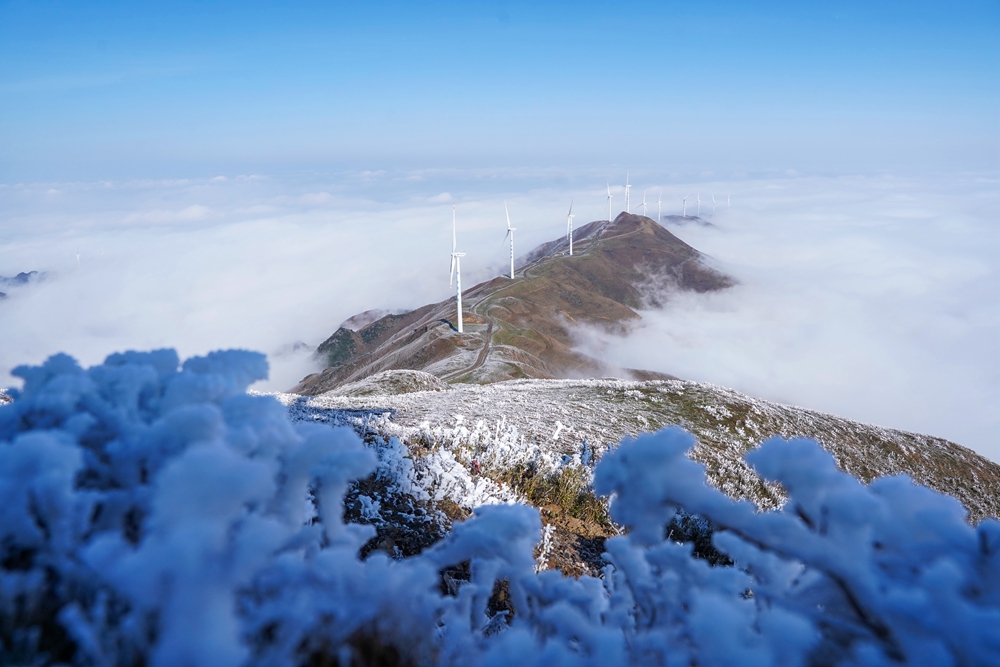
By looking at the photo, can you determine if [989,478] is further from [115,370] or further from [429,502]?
[115,370]

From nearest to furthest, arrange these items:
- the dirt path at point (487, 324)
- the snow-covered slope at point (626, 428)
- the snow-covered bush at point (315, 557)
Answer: the snow-covered bush at point (315, 557), the snow-covered slope at point (626, 428), the dirt path at point (487, 324)

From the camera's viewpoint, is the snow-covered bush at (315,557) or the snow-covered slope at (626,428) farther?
the snow-covered slope at (626,428)

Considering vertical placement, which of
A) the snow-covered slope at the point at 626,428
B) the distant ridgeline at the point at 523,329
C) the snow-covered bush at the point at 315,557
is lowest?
the distant ridgeline at the point at 523,329

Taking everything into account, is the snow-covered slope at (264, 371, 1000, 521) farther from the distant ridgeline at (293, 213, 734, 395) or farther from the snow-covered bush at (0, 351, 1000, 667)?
the distant ridgeline at (293, 213, 734, 395)

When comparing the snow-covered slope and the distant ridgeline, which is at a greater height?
the snow-covered slope

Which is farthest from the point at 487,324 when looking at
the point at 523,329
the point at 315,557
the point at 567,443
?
the point at 315,557

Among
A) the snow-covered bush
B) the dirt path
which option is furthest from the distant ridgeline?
the snow-covered bush

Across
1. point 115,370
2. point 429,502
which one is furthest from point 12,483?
point 429,502

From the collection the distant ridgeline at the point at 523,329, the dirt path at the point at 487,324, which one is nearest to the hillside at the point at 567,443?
the dirt path at the point at 487,324

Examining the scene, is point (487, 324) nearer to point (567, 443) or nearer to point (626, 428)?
point (626, 428)

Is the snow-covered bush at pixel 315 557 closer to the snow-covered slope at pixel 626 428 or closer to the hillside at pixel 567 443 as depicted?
the hillside at pixel 567 443
